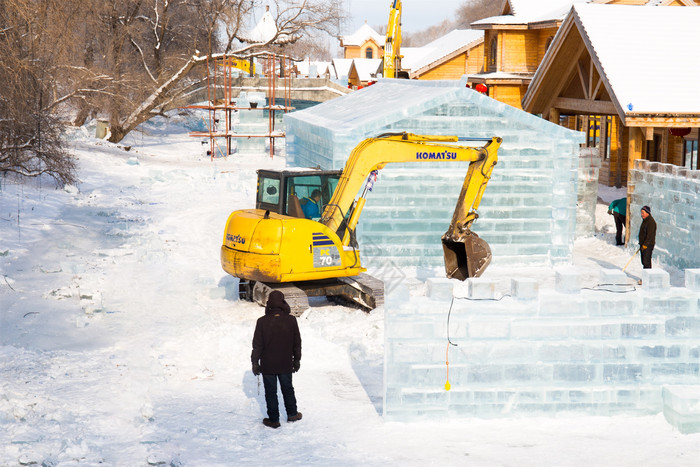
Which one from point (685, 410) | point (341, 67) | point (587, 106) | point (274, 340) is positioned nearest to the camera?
point (685, 410)

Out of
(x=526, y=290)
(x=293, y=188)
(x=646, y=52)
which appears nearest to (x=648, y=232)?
(x=646, y=52)

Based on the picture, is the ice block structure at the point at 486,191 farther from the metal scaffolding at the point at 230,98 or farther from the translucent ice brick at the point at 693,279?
the metal scaffolding at the point at 230,98

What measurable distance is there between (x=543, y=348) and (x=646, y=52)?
13016mm

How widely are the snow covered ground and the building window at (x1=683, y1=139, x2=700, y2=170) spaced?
7.45 meters

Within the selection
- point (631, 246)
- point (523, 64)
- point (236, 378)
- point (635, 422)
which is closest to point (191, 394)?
point (236, 378)

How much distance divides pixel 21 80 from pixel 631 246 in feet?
45.9

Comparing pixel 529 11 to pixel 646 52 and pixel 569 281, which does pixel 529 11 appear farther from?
pixel 569 281

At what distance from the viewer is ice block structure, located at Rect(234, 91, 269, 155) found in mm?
40438

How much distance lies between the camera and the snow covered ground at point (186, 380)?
27.2ft

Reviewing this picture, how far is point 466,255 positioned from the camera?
14.9 meters

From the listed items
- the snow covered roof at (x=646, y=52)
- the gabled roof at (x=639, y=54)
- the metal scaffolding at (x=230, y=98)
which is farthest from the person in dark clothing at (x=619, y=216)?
the metal scaffolding at (x=230, y=98)

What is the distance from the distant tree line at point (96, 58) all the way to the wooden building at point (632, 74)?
1273 centimetres

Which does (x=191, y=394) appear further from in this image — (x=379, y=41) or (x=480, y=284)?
(x=379, y=41)

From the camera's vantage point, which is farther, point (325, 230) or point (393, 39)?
point (393, 39)
